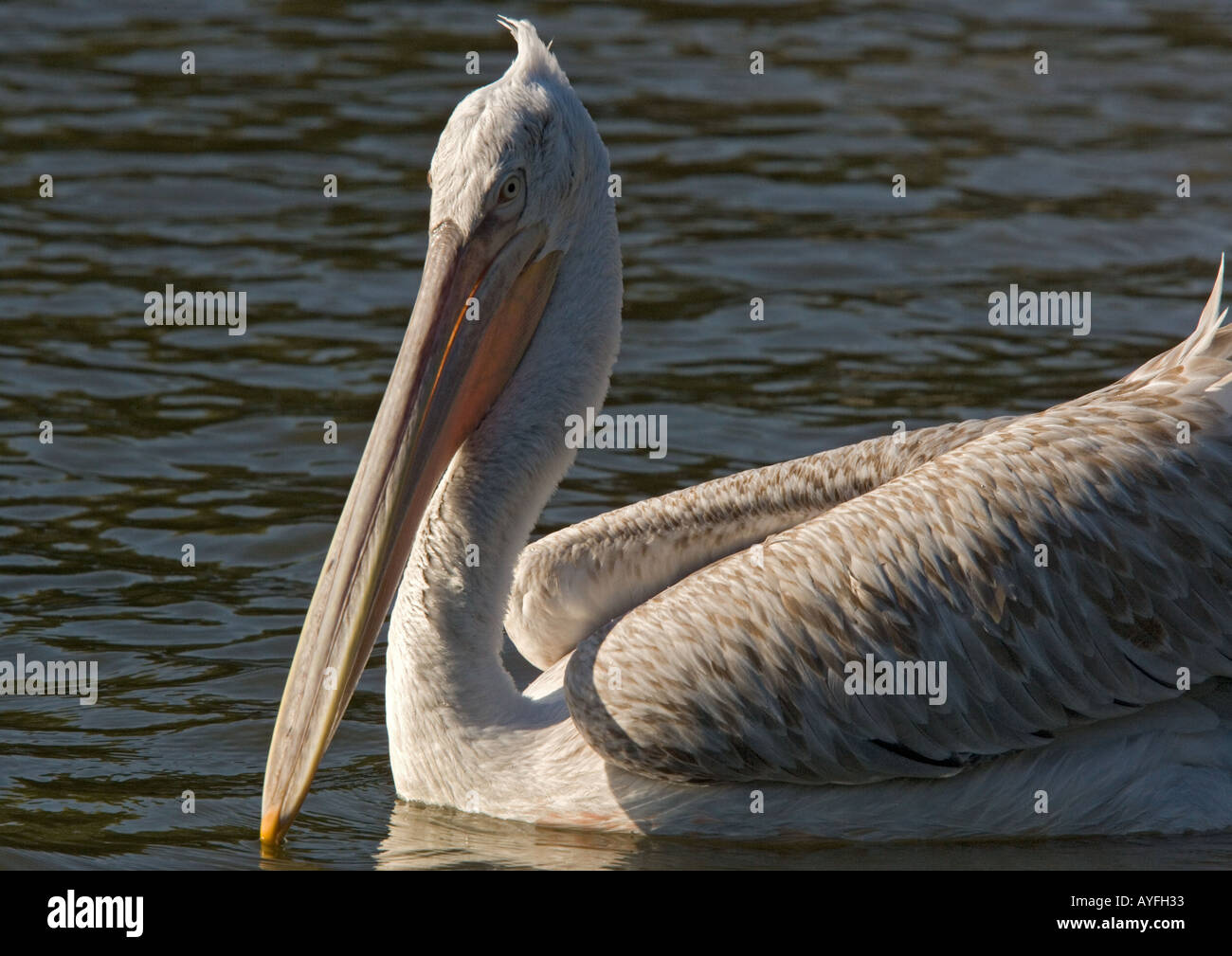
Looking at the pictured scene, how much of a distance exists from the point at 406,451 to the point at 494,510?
306mm

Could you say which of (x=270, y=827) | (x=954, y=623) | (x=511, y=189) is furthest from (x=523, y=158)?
(x=270, y=827)

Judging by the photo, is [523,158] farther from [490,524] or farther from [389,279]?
[389,279]

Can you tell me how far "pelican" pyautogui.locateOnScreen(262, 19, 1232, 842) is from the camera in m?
4.98

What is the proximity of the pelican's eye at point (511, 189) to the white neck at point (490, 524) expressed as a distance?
0.87ft

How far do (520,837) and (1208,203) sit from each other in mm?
6548

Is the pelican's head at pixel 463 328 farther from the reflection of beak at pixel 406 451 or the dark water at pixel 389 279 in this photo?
the dark water at pixel 389 279

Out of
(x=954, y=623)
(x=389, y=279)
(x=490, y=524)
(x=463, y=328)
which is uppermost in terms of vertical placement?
(x=389, y=279)

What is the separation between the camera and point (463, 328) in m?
5.17

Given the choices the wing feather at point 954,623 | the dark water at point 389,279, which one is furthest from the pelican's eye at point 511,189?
the dark water at point 389,279

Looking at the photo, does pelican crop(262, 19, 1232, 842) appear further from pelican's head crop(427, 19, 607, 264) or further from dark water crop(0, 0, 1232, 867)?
dark water crop(0, 0, 1232, 867)

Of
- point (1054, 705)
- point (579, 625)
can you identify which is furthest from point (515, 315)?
point (1054, 705)

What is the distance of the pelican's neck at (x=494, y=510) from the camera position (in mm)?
5156

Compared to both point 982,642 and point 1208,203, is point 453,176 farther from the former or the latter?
point 1208,203

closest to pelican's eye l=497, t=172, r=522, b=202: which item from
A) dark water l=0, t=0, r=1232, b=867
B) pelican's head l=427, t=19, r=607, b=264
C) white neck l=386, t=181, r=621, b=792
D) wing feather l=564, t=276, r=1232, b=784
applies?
pelican's head l=427, t=19, r=607, b=264
